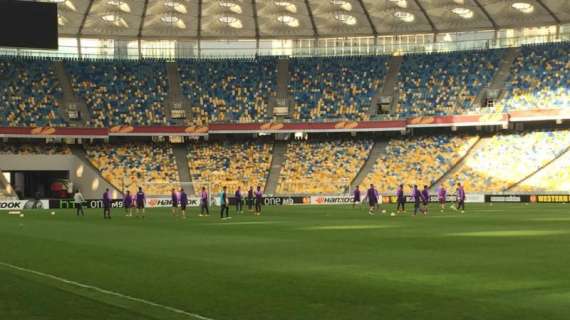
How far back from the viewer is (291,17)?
87.4 m

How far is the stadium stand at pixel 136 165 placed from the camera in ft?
262

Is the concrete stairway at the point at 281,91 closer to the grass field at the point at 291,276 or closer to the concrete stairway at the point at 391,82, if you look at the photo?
the concrete stairway at the point at 391,82

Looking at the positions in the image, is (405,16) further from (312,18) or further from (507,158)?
(507,158)

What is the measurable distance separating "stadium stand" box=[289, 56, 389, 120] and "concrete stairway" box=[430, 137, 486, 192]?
12.0 meters

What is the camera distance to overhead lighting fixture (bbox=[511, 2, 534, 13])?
8075cm

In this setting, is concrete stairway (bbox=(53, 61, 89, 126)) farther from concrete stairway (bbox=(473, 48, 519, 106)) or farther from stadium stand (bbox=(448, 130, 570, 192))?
concrete stairway (bbox=(473, 48, 519, 106))

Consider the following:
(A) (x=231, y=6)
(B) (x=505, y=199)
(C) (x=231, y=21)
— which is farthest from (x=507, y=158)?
(C) (x=231, y=21)

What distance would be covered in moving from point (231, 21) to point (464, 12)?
24698 millimetres

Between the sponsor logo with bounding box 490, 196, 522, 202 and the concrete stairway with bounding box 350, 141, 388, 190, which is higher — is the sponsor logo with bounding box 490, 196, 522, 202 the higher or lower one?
the lower one

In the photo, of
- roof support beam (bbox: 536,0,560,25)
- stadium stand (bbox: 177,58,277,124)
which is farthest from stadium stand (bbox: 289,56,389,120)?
roof support beam (bbox: 536,0,560,25)

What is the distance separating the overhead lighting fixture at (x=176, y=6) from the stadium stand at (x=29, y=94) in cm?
1566

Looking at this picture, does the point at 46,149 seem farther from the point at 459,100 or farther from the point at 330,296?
the point at 330,296

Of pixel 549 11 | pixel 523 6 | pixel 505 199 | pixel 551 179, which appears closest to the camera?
pixel 505 199

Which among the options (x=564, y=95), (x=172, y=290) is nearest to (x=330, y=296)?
(x=172, y=290)
